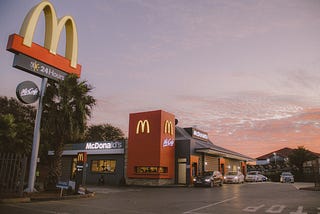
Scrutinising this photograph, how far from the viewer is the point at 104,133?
224 ft

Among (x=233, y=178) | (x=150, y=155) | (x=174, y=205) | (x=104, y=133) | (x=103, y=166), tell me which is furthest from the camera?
(x=104, y=133)

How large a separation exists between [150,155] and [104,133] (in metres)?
41.0

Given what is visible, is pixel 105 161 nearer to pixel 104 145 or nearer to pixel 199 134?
Result: pixel 104 145

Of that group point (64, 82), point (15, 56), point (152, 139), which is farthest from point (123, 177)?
point (15, 56)

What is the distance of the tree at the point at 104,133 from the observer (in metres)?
66.4

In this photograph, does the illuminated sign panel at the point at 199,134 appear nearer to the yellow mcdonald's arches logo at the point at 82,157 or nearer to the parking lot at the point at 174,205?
the yellow mcdonald's arches logo at the point at 82,157

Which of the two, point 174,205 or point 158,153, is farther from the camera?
point 158,153

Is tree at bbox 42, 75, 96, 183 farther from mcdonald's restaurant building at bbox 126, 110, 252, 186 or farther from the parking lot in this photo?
mcdonald's restaurant building at bbox 126, 110, 252, 186

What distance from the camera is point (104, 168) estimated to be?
33.2 m

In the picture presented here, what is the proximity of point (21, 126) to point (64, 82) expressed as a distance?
6122 mm

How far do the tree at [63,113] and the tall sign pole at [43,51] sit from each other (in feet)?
1.98

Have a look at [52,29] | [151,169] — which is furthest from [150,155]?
[52,29]

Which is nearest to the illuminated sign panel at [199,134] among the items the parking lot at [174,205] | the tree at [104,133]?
the parking lot at [174,205]

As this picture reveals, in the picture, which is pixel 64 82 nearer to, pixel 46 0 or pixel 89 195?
pixel 46 0
